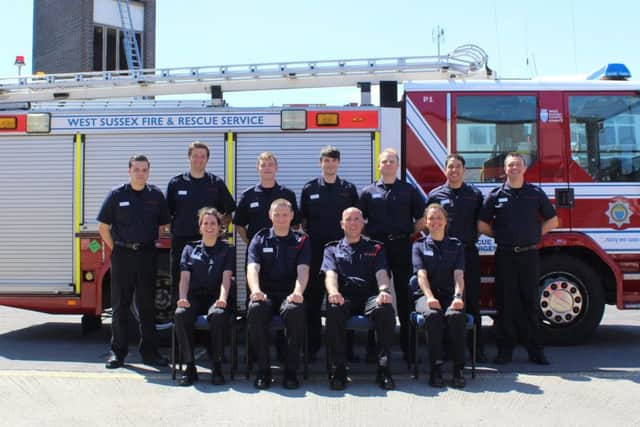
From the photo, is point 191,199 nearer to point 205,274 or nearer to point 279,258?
point 205,274

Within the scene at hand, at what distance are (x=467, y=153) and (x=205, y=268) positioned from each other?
2.87 m

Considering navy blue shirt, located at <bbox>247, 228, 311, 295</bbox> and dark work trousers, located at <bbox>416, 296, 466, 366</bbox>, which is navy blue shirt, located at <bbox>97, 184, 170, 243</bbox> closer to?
navy blue shirt, located at <bbox>247, 228, 311, 295</bbox>

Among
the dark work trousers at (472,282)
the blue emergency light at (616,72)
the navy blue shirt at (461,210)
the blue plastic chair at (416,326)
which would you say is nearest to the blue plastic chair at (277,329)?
the blue plastic chair at (416,326)

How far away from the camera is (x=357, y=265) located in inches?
215

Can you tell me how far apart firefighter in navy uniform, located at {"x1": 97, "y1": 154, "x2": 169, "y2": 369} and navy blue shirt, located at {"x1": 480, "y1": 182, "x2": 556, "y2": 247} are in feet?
10.2

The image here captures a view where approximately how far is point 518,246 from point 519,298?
0.49m

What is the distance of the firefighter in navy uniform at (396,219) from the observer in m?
5.81

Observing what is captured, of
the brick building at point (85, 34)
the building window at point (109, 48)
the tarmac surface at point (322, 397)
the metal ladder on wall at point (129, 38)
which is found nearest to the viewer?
the tarmac surface at point (322, 397)

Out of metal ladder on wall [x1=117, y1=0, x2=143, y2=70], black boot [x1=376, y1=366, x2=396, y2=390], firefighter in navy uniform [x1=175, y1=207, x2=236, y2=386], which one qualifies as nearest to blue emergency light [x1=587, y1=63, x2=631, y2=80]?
black boot [x1=376, y1=366, x2=396, y2=390]

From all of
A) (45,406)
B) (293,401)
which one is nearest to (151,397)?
(45,406)

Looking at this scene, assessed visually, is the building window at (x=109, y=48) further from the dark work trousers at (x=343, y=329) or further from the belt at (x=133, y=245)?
the dark work trousers at (x=343, y=329)

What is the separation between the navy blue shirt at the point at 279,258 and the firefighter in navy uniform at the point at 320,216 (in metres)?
0.41

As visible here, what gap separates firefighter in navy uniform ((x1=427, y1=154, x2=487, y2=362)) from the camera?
228 inches

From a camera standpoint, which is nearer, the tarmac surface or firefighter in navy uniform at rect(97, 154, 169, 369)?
the tarmac surface
